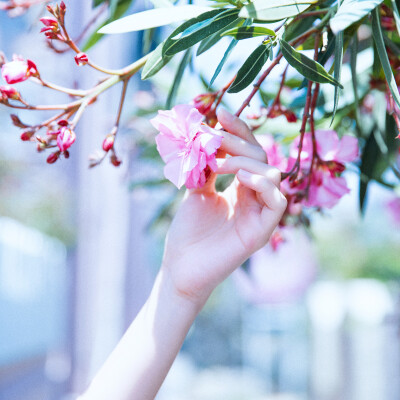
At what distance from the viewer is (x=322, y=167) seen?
63 centimetres

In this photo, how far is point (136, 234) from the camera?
3492mm

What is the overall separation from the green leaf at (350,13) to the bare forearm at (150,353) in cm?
40

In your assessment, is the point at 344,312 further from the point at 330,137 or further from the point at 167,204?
the point at 330,137

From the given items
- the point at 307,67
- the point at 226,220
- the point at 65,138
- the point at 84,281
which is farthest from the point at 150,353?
the point at 84,281

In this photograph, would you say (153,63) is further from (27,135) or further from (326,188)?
(326,188)

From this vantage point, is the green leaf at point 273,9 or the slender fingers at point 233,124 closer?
the green leaf at point 273,9

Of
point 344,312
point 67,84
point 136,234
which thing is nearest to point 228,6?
point 67,84

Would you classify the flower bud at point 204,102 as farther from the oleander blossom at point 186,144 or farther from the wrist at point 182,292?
the wrist at point 182,292

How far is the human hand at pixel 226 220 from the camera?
0.55 metres

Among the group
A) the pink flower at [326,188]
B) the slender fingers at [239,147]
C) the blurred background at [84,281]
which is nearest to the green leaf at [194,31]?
the slender fingers at [239,147]

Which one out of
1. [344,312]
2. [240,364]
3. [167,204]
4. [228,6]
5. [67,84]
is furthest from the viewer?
[240,364]

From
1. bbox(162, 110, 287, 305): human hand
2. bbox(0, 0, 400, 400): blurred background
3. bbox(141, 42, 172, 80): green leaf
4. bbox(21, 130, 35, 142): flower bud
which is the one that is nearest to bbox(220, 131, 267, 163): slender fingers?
bbox(162, 110, 287, 305): human hand

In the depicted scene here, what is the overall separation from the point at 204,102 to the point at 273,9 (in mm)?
208

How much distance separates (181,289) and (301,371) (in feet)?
15.3
